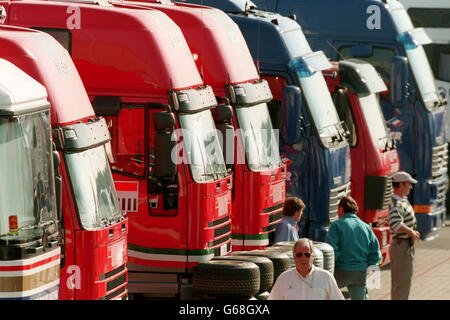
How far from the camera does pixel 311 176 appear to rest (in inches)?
679

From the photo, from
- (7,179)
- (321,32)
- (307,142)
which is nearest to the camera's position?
(7,179)

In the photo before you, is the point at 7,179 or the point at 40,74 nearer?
the point at 7,179

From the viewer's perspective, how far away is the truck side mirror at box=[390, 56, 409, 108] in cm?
2011

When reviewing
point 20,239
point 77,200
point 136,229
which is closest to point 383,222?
point 136,229

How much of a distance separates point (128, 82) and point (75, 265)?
3.03m

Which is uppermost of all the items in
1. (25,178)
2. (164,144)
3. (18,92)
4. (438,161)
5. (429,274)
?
(18,92)

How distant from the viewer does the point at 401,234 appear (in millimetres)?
15312

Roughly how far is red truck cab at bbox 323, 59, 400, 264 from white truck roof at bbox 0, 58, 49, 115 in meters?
8.48

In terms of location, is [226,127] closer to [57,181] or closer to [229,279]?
[229,279]

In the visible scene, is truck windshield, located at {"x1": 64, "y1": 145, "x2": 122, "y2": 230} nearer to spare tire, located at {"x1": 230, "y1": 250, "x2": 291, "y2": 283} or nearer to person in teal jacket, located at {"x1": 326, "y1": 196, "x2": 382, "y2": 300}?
spare tire, located at {"x1": 230, "y1": 250, "x2": 291, "y2": 283}

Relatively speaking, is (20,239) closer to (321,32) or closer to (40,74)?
(40,74)

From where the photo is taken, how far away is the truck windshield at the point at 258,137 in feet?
51.2

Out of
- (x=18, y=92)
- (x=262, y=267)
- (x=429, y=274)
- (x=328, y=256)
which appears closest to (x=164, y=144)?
(x=262, y=267)

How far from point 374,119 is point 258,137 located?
3.64 metres
